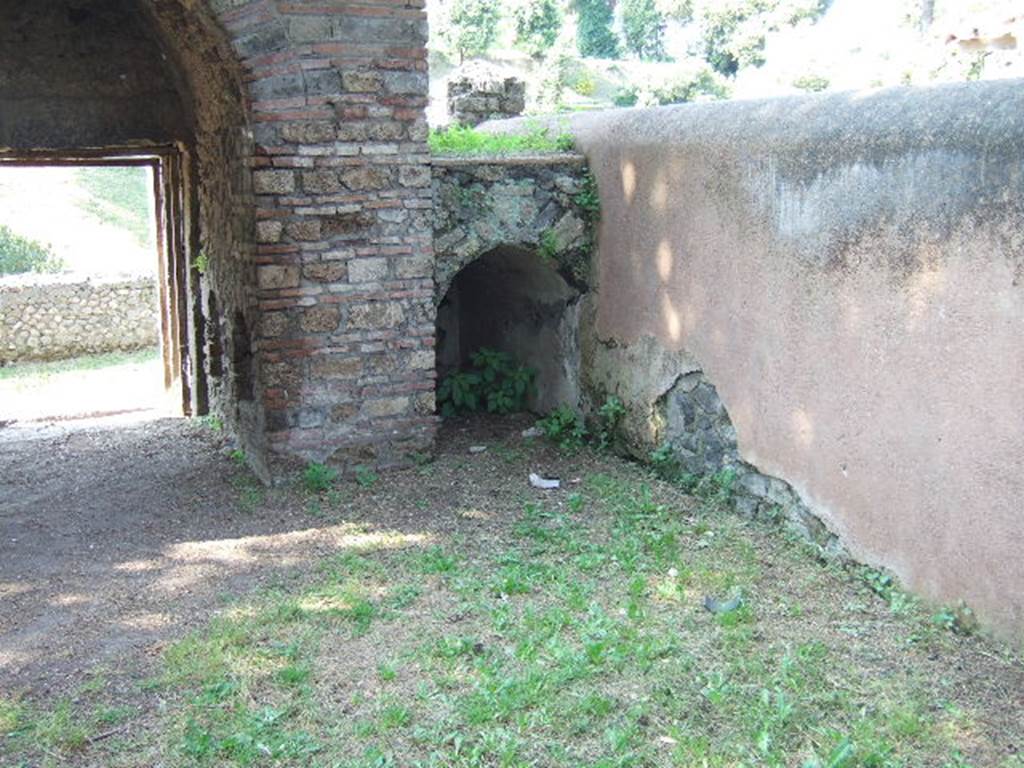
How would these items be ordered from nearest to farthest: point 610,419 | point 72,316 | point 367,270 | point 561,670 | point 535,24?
point 561,670
point 367,270
point 610,419
point 72,316
point 535,24

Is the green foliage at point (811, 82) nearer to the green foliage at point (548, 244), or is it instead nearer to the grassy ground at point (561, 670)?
the green foliage at point (548, 244)

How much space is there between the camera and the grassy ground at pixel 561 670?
3.68 meters

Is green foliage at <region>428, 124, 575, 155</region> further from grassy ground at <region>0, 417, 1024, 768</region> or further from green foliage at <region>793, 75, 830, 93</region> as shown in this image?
green foliage at <region>793, 75, 830, 93</region>

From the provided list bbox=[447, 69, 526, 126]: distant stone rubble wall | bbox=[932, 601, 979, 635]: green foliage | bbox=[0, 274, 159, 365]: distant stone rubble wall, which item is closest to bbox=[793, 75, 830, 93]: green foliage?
bbox=[447, 69, 526, 126]: distant stone rubble wall

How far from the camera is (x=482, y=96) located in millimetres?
10922

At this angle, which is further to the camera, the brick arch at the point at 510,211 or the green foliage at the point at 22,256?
the green foliage at the point at 22,256

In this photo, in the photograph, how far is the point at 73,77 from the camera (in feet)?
26.1

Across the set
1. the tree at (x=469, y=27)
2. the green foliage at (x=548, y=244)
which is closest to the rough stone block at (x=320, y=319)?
the green foliage at (x=548, y=244)

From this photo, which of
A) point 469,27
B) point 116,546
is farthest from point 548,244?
point 469,27

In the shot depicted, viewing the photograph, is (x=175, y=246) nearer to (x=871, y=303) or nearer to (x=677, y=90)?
(x=871, y=303)

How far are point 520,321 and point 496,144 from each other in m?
1.47

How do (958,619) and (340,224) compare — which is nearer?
(958,619)

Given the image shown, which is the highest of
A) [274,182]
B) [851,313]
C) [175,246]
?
[274,182]

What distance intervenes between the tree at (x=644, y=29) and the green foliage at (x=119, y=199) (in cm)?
1589
